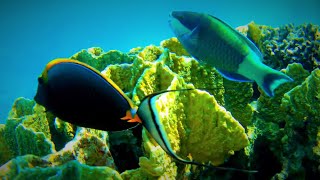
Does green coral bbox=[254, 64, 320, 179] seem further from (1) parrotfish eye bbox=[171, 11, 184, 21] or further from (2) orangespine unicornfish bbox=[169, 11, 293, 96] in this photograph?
(1) parrotfish eye bbox=[171, 11, 184, 21]

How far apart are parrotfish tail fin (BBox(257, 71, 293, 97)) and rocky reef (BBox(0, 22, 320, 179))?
1.72 feet

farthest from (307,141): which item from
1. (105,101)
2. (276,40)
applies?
(276,40)

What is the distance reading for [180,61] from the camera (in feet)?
8.08

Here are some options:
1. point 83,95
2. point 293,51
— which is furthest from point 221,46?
point 293,51

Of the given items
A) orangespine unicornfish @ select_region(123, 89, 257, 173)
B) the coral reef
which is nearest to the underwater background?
orangespine unicornfish @ select_region(123, 89, 257, 173)

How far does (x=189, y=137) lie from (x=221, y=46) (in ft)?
2.44

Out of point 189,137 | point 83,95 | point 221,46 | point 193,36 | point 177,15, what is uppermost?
point 177,15

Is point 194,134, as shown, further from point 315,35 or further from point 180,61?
point 315,35

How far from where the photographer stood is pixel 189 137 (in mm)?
1896

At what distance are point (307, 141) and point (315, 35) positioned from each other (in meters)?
3.41

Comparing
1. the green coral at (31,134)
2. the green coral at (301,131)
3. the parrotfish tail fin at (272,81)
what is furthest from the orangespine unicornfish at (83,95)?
the green coral at (301,131)

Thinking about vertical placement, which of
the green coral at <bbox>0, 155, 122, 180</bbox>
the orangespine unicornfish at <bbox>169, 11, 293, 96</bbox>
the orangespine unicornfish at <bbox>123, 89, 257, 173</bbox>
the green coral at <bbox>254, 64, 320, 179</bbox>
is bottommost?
the green coral at <bbox>254, 64, 320, 179</bbox>

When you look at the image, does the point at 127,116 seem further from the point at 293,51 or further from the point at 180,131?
the point at 293,51

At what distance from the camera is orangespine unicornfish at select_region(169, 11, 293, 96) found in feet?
4.74
